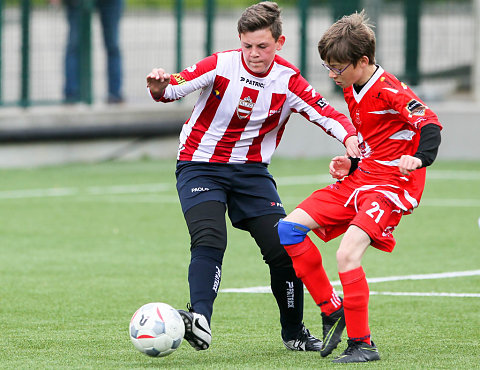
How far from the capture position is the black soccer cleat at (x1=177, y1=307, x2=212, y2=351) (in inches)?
203

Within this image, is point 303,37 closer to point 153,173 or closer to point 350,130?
point 153,173

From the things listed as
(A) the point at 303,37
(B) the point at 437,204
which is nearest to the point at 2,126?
(A) the point at 303,37

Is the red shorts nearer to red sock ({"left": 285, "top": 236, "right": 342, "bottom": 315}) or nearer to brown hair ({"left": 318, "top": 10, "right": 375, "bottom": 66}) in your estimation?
red sock ({"left": 285, "top": 236, "right": 342, "bottom": 315})

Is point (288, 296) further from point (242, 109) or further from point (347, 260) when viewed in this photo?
point (242, 109)

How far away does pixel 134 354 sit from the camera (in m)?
5.34

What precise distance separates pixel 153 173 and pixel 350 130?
996 centimetres

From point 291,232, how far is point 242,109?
84 cm

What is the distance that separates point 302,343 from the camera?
18.4 feet

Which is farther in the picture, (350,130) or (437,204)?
(437,204)

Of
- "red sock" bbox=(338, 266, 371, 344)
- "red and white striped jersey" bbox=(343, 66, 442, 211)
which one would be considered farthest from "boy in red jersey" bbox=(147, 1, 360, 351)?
"red sock" bbox=(338, 266, 371, 344)

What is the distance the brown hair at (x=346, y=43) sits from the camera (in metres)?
5.34

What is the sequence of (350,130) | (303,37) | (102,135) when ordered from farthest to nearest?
1. (303,37)
2. (102,135)
3. (350,130)

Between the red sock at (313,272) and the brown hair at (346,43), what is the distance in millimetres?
946

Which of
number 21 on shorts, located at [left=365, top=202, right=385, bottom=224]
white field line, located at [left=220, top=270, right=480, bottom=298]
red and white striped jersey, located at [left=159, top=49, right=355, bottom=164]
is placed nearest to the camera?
number 21 on shorts, located at [left=365, top=202, right=385, bottom=224]
